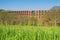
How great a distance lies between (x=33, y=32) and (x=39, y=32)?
0.13 meters

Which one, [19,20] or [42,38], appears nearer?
[42,38]

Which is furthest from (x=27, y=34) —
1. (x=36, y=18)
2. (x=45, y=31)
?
(x=36, y=18)

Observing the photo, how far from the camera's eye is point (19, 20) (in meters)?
13.6

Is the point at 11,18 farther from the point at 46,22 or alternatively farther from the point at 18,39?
the point at 18,39

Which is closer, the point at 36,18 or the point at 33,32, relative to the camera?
the point at 33,32

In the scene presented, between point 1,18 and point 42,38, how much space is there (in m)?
11.0

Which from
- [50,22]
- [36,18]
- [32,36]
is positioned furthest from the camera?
[36,18]

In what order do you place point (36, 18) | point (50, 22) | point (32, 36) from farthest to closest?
point (36, 18)
point (50, 22)
point (32, 36)

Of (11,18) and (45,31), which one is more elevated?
(45,31)

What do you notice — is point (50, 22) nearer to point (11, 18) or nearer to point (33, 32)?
point (11, 18)

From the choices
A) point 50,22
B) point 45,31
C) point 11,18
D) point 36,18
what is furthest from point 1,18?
point 45,31

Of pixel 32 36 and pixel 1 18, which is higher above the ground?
pixel 32 36

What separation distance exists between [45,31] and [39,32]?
0.52 feet

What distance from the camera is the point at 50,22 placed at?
13289 millimetres
